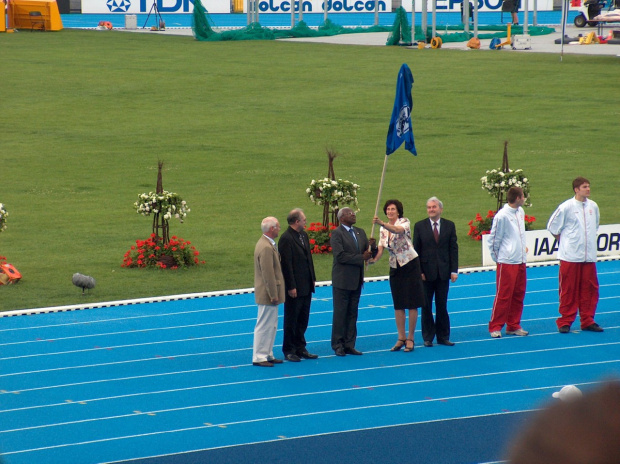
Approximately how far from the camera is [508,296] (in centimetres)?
1091

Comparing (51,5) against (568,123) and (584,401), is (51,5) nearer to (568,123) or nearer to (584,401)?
(568,123)

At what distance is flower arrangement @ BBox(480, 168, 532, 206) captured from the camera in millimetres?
16438

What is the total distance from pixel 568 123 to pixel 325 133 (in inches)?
284

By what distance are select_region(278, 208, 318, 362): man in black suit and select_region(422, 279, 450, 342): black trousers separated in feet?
4.40

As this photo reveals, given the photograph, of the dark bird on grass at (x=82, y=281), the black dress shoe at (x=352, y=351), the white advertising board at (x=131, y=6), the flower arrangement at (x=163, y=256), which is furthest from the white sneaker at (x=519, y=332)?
the white advertising board at (x=131, y=6)

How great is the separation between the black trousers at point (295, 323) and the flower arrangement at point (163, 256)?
565 centimetres

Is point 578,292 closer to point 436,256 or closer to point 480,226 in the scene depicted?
point 436,256

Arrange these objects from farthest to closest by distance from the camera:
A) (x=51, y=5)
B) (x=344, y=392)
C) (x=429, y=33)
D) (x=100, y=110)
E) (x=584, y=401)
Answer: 1. (x=51, y=5)
2. (x=429, y=33)
3. (x=100, y=110)
4. (x=344, y=392)
5. (x=584, y=401)

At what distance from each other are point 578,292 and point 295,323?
3.36 metres

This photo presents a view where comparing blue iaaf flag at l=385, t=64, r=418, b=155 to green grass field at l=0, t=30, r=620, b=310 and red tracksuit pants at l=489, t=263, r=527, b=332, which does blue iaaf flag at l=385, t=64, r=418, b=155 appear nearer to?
red tracksuit pants at l=489, t=263, r=527, b=332

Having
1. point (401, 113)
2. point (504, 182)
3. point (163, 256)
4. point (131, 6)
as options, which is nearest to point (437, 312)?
point (401, 113)

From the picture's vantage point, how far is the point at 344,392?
900 centimetres

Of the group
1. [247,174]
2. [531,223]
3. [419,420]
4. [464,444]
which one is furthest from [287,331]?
[247,174]

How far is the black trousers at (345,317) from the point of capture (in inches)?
400
